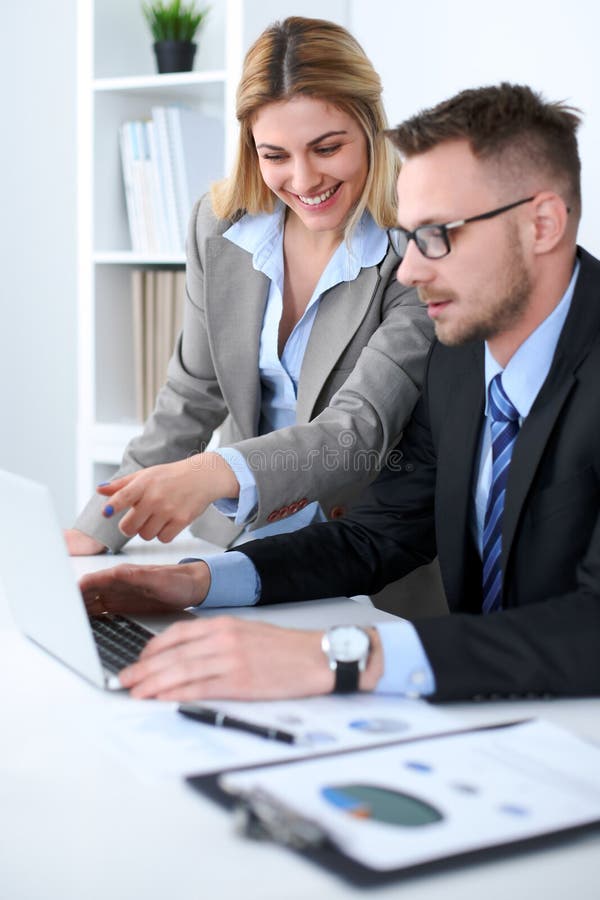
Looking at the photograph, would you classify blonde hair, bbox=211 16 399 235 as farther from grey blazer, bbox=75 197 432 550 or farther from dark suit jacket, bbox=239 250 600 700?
dark suit jacket, bbox=239 250 600 700

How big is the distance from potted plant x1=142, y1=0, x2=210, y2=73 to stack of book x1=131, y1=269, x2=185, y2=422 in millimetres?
574

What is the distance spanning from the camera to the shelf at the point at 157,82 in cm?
292

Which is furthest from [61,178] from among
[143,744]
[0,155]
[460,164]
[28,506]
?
[143,744]

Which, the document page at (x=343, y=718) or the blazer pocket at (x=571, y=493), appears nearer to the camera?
the document page at (x=343, y=718)

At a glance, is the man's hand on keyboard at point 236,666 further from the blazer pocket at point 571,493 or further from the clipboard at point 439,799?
the blazer pocket at point 571,493

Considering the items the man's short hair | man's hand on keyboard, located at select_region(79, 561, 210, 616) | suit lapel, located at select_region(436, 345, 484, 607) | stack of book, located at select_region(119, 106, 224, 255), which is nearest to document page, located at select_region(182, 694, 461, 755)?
man's hand on keyboard, located at select_region(79, 561, 210, 616)

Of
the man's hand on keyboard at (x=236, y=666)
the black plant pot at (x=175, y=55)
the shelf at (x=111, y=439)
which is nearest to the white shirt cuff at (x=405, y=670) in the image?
the man's hand on keyboard at (x=236, y=666)

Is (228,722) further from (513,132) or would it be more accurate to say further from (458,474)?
(513,132)

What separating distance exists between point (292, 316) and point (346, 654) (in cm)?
115

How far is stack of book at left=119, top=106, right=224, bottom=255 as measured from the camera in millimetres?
3041

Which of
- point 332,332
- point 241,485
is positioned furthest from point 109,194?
point 241,485

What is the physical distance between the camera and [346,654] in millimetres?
1185

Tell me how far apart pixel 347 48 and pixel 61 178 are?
199cm

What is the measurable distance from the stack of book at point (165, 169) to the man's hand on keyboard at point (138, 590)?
171 centimetres
